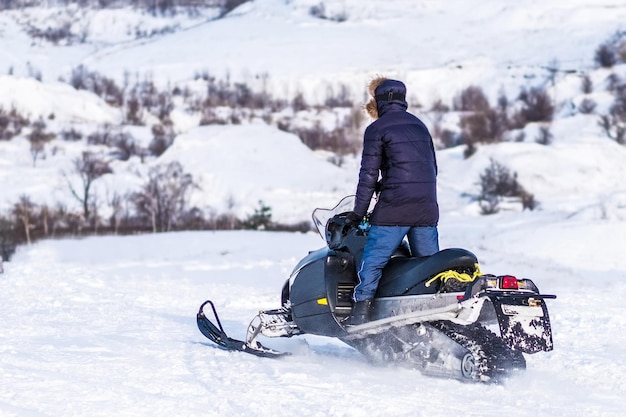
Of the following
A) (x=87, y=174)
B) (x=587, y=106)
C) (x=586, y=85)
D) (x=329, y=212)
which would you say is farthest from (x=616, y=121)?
(x=329, y=212)

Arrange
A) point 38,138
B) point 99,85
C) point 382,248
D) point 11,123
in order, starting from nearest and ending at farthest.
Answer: point 382,248 < point 38,138 < point 11,123 < point 99,85

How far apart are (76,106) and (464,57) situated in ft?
151

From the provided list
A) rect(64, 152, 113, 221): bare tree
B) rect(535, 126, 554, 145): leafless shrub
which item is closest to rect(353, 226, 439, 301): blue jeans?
rect(64, 152, 113, 221): bare tree

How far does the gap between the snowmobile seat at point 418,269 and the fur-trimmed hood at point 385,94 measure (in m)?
0.96

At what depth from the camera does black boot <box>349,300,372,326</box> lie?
552 cm

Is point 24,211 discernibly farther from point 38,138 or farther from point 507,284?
point 507,284

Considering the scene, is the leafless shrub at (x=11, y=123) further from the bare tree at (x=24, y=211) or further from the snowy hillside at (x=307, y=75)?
the bare tree at (x=24, y=211)

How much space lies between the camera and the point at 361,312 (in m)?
5.55

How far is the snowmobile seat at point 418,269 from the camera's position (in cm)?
507

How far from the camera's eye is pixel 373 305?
5508mm

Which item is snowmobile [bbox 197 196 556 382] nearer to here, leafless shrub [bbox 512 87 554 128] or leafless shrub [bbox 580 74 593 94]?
leafless shrub [bbox 512 87 554 128]

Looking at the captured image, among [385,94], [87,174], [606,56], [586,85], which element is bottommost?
[87,174]

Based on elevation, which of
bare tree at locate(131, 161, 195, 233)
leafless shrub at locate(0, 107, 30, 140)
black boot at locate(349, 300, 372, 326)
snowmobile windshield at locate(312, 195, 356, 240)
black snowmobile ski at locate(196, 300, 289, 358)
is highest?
snowmobile windshield at locate(312, 195, 356, 240)

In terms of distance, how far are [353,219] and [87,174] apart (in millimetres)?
58212
